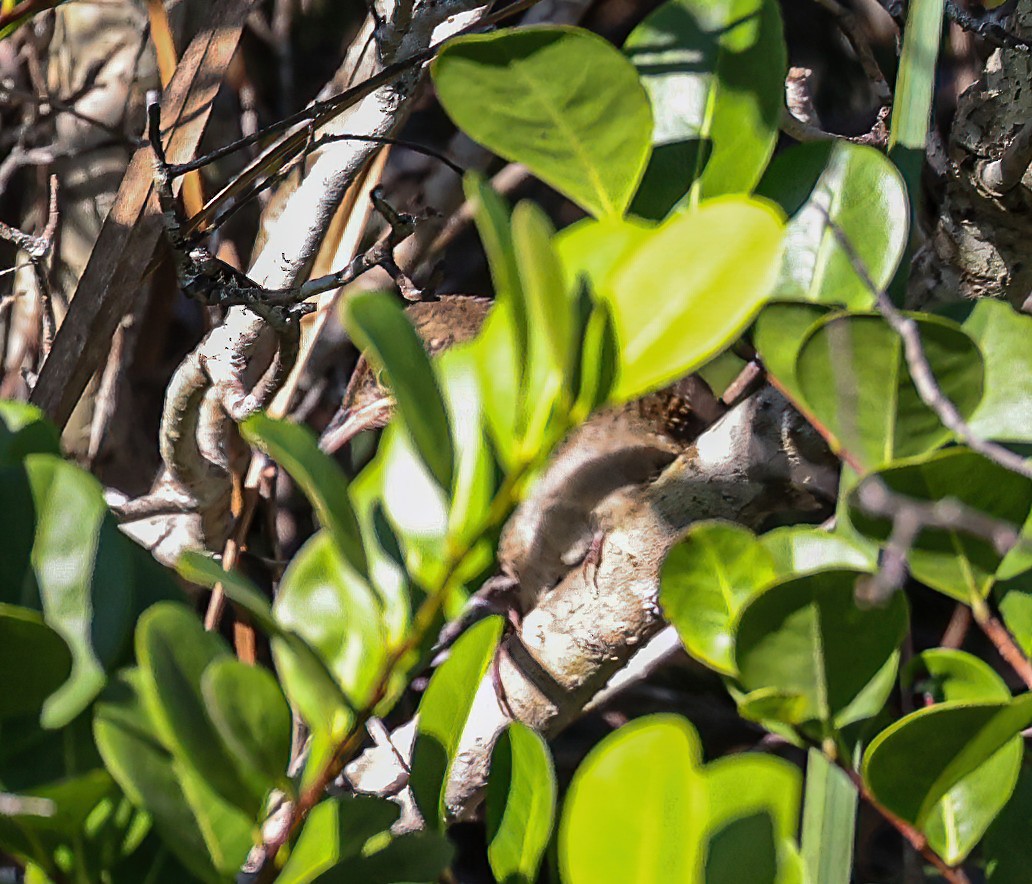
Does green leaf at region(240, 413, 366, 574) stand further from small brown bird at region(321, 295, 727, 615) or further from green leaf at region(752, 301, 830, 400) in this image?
small brown bird at region(321, 295, 727, 615)

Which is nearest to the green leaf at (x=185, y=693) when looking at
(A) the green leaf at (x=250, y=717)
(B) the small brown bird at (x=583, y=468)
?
(A) the green leaf at (x=250, y=717)

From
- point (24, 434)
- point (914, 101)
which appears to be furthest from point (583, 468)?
point (24, 434)

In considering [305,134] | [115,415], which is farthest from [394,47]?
[115,415]

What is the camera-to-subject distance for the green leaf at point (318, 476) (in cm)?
21

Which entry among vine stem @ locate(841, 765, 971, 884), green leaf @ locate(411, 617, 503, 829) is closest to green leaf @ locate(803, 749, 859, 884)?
vine stem @ locate(841, 765, 971, 884)

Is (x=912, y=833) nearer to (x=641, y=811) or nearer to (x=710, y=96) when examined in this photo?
(x=641, y=811)

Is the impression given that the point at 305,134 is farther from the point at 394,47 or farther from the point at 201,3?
the point at 201,3

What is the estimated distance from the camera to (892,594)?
29 cm

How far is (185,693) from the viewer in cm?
22

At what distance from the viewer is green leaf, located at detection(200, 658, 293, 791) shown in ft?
0.70

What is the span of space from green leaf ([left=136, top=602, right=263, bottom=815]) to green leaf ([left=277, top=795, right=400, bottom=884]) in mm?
27

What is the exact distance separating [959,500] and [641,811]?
0.48ft

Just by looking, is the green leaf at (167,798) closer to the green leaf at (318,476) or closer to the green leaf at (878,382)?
the green leaf at (318,476)

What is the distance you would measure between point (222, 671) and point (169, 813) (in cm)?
4
